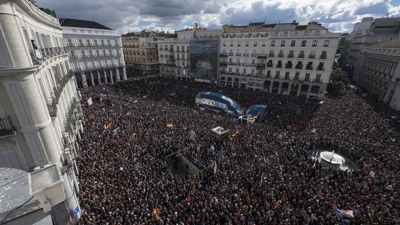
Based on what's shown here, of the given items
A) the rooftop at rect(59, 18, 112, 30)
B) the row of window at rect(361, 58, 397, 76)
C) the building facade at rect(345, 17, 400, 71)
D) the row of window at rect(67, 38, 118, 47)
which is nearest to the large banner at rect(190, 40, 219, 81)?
the row of window at rect(67, 38, 118, 47)

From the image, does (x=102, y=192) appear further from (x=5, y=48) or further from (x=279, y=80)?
(x=279, y=80)

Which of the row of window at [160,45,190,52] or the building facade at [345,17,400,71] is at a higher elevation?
the building facade at [345,17,400,71]

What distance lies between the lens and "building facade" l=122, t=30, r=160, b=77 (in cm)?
6878

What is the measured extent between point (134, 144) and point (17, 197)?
616 inches

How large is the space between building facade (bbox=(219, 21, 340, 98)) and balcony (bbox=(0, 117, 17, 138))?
46.4m

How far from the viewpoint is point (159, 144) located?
70.4 ft

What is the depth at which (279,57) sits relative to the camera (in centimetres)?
4481

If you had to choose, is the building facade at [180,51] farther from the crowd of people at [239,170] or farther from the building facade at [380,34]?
the building facade at [380,34]

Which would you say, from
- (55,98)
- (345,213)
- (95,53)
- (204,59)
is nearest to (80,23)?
(95,53)

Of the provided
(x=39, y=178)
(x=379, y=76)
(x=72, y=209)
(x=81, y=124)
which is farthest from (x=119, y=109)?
(x=379, y=76)

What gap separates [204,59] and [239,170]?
4213 centimetres

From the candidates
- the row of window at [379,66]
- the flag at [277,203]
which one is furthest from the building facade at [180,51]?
the flag at [277,203]

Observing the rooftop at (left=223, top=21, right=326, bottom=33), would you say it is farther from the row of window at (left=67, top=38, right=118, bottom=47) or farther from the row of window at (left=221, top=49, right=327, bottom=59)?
the row of window at (left=67, top=38, right=118, bottom=47)

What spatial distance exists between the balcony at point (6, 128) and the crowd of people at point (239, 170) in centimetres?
636
